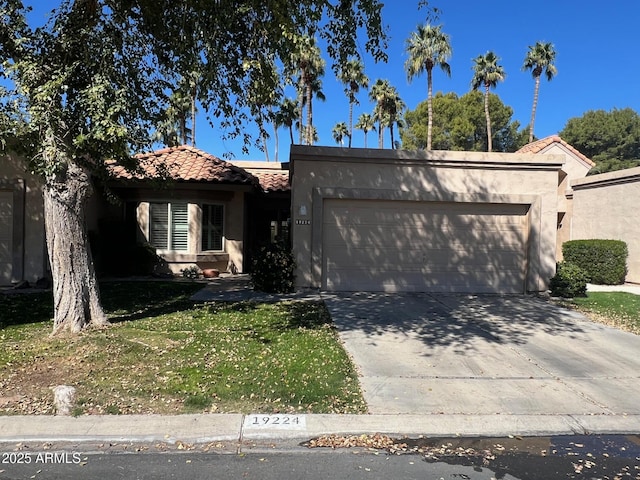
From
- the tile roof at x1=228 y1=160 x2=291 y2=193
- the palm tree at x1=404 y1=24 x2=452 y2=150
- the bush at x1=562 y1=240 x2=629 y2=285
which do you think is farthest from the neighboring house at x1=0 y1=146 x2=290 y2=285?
the palm tree at x1=404 y1=24 x2=452 y2=150

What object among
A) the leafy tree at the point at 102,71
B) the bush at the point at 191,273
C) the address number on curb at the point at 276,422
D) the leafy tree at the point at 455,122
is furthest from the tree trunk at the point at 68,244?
the leafy tree at the point at 455,122

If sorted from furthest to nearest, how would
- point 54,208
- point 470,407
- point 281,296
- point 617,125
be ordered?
point 617,125 < point 281,296 < point 54,208 < point 470,407

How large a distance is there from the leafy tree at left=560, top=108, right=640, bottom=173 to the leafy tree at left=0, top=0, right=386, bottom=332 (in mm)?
51679

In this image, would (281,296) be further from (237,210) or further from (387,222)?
(237,210)

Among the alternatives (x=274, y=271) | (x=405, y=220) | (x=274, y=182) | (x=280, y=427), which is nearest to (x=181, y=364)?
(x=280, y=427)

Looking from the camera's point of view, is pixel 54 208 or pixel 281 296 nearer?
pixel 54 208

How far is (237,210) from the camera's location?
16000 millimetres

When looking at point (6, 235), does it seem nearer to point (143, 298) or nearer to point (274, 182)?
point (143, 298)

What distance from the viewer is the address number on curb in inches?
173

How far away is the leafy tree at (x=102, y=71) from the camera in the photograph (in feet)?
19.8

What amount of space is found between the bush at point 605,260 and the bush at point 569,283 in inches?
164

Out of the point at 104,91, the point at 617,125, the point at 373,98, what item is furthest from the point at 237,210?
the point at 617,125

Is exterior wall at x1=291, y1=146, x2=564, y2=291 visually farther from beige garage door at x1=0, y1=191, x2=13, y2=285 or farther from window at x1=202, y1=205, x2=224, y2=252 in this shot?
beige garage door at x1=0, y1=191, x2=13, y2=285

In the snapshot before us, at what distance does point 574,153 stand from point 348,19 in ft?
77.6
